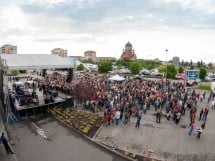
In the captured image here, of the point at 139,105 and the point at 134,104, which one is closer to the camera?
the point at 134,104

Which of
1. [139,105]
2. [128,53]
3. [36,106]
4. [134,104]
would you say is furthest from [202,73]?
[128,53]

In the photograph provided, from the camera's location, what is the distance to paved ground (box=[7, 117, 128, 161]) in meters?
18.3

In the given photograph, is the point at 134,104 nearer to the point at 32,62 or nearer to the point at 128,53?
the point at 32,62

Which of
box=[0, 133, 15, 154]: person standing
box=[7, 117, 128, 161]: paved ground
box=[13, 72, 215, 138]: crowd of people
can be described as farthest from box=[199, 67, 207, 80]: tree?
box=[0, 133, 15, 154]: person standing

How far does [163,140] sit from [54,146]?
26.1 feet

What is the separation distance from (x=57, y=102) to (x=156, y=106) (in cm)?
1074

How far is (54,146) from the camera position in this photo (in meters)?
20.3

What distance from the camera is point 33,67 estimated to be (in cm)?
3161

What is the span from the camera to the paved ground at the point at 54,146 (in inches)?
720

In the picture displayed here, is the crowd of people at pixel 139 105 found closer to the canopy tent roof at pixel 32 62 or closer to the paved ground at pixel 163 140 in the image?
the paved ground at pixel 163 140

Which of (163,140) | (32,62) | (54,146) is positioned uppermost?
(32,62)

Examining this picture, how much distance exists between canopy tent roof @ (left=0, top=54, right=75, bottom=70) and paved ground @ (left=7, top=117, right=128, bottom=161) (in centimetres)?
753

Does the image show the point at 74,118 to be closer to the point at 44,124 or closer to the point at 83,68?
the point at 44,124

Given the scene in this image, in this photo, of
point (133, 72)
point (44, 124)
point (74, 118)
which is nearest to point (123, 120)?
point (74, 118)
